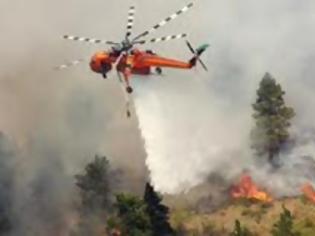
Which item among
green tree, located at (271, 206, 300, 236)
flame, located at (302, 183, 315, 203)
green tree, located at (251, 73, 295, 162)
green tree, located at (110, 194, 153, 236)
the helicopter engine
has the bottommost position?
green tree, located at (271, 206, 300, 236)

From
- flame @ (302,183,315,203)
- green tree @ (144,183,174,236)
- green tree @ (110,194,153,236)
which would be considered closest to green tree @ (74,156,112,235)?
green tree @ (110,194,153,236)

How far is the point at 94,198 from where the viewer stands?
150750 mm

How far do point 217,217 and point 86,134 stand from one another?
1453 inches

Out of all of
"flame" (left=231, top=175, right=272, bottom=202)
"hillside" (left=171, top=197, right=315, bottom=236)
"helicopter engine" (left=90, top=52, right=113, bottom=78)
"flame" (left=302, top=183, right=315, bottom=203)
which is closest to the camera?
"hillside" (left=171, top=197, right=315, bottom=236)

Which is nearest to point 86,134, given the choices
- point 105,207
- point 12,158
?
point 12,158

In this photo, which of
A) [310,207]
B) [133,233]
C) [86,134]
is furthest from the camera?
[86,134]

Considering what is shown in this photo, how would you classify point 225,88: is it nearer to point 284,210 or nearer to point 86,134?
point 86,134

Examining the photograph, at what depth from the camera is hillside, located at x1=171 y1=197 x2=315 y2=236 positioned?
458 ft

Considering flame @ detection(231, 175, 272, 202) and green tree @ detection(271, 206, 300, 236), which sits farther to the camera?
flame @ detection(231, 175, 272, 202)

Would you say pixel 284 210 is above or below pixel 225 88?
below

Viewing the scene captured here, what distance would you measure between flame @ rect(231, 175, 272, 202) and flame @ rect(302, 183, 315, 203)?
4.44m

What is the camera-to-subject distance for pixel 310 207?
14262 centimetres

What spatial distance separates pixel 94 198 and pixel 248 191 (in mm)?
19488

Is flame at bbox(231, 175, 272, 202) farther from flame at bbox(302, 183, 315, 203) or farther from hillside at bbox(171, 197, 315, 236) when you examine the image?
flame at bbox(302, 183, 315, 203)
